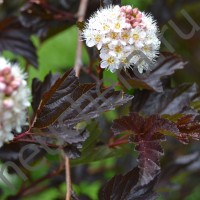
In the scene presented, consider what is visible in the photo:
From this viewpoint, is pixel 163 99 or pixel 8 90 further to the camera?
pixel 163 99

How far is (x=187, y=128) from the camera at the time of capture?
45.9 inches

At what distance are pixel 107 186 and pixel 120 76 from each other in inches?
12.0

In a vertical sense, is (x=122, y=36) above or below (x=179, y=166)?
above

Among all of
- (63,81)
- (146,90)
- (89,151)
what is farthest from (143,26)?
(89,151)

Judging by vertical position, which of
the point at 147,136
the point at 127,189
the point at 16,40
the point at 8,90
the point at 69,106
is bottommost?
the point at 127,189

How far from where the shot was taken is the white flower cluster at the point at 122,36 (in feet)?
3.65

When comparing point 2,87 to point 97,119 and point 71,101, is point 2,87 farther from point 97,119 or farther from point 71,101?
point 97,119

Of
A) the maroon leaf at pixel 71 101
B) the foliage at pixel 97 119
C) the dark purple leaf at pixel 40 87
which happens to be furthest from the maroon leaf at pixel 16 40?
the maroon leaf at pixel 71 101

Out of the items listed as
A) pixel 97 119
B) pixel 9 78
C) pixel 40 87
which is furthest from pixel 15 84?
pixel 97 119

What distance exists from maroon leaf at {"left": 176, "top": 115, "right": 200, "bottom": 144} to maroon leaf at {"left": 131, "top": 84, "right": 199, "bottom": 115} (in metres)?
0.23

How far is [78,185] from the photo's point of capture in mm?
2021

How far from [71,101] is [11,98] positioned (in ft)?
0.81

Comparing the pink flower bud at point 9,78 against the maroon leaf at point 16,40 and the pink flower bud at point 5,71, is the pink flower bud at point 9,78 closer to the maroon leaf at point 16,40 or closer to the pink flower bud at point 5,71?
the pink flower bud at point 5,71

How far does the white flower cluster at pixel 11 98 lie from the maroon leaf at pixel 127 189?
0.33 m
